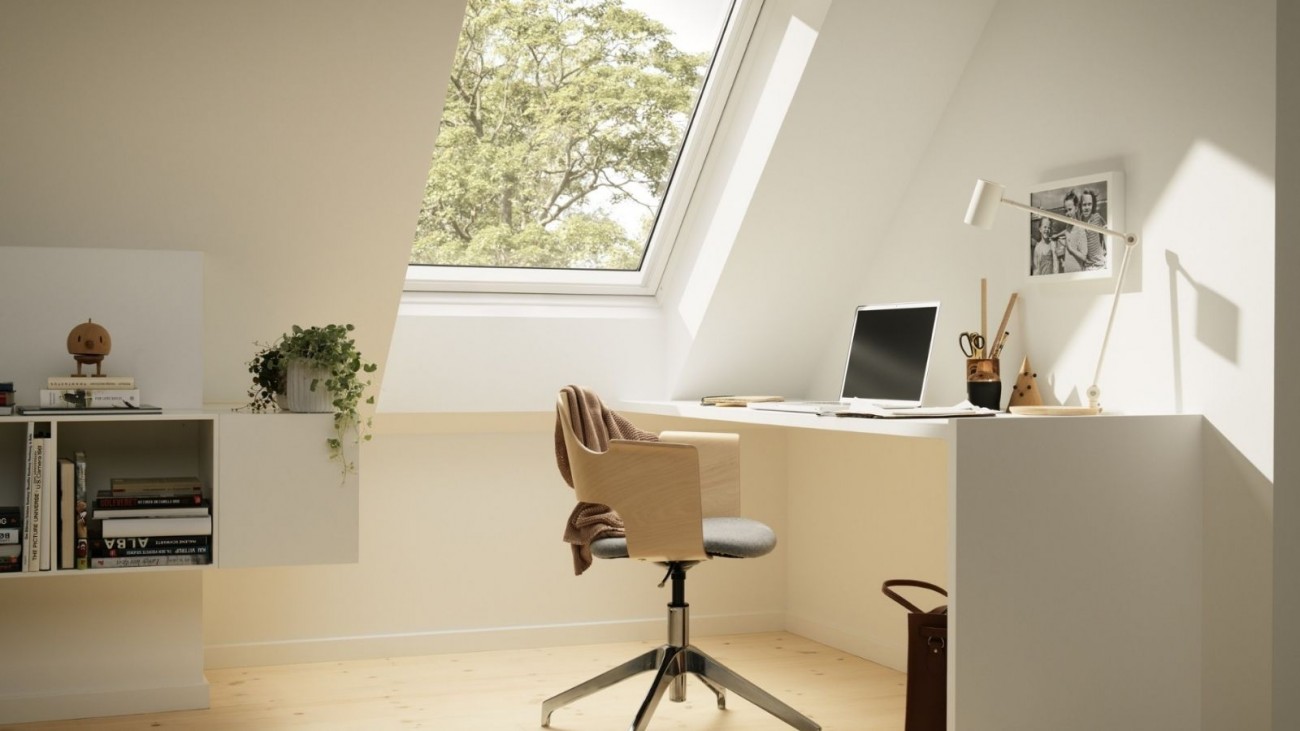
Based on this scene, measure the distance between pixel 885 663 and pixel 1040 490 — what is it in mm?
1535

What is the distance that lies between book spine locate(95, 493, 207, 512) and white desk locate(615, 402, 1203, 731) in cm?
175

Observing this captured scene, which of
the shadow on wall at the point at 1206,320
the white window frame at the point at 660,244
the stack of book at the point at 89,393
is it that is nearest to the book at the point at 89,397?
Answer: the stack of book at the point at 89,393

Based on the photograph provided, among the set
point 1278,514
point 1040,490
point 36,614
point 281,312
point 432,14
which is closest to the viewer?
point 1278,514

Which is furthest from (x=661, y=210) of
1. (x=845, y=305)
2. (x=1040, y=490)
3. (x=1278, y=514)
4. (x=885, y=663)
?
(x=1278, y=514)

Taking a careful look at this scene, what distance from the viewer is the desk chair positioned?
3.23 metres

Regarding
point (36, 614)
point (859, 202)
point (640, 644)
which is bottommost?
point (640, 644)

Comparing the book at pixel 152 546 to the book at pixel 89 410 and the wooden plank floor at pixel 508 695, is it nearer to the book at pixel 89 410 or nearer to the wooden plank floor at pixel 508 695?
the book at pixel 89 410

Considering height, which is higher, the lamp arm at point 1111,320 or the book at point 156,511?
the lamp arm at point 1111,320

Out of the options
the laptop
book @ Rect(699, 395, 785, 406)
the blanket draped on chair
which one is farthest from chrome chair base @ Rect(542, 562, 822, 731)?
book @ Rect(699, 395, 785, 406)

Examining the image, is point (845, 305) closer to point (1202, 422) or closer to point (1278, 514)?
point (1202, 422)

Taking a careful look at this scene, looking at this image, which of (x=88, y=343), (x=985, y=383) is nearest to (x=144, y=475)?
(x=88, y=343)

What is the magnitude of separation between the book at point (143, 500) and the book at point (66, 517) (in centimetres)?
8

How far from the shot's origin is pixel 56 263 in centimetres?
349

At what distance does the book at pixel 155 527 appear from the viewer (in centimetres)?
324
